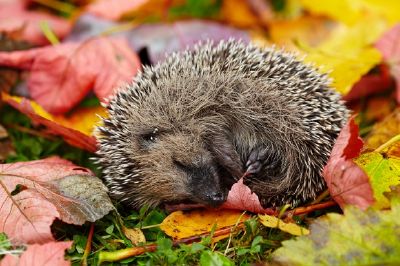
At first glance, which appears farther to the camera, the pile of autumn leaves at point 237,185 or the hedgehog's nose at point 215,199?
the hedgehog's nose at point 215,199

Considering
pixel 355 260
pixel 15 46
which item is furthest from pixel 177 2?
pixel 355 260

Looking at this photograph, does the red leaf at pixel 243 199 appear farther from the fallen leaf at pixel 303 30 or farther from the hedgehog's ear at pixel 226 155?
the fallen leaf at pixel 303 30

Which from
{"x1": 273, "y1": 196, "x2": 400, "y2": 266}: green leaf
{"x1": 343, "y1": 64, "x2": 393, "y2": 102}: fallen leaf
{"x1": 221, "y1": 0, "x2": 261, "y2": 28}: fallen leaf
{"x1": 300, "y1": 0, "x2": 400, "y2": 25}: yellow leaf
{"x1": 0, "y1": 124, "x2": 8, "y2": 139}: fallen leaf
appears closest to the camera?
{"x1": 273, "y1": 196, "x2": 400, "y2": 266}: green leaf

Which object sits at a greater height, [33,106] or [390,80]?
[390,80]

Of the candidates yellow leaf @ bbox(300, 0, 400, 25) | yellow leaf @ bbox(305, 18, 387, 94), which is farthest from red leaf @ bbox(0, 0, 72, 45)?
yellow leaf @ bbox(300, 0, 400, 25)

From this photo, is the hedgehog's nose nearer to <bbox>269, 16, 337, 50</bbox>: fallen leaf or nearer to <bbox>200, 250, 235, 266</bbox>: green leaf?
<bbox>200, 250, 235, 266</bbox>: green leaf

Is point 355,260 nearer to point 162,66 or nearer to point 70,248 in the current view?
point 70,248

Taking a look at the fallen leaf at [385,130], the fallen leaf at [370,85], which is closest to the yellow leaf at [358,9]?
the fallen leaf at [370,85]
